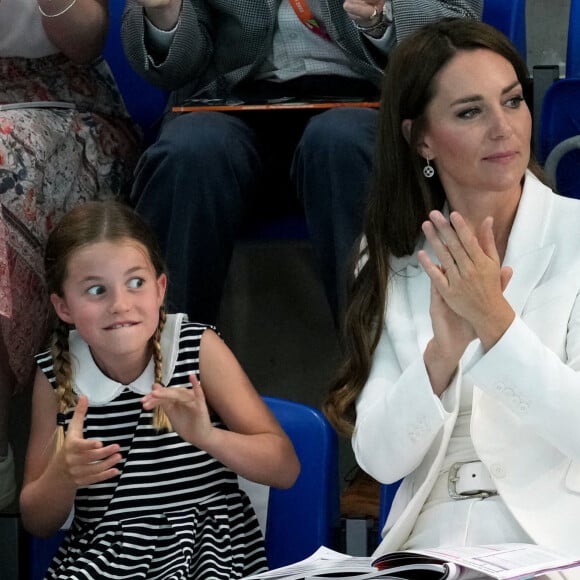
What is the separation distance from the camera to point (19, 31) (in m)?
2.44

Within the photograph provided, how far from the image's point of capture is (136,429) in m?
2.00

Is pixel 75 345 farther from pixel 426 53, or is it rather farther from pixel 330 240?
pixel 426 53

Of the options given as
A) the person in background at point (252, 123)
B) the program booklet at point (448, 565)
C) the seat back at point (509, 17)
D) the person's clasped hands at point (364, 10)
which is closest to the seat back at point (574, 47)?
the seat back at point (509, 17)

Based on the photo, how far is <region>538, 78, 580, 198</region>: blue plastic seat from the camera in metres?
2.14

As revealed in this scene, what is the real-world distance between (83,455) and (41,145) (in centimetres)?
78

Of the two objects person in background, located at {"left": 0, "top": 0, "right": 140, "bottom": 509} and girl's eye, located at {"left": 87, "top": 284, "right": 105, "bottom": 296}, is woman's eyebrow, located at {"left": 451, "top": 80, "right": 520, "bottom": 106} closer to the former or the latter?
girl's eye, located at {"left": 87, "top": 284, "right": 105, "bottom": 296}

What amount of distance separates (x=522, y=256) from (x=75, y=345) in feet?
2.50

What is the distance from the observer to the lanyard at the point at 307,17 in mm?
2494

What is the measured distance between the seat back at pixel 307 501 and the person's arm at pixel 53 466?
Answer: 0.92 feet

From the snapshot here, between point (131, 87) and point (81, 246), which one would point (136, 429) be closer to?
point (81, 246)

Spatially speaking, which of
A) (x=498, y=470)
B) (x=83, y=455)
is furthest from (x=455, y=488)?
(x=83, y=455)

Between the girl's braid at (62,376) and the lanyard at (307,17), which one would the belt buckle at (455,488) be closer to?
the girl's braid at (62,376)

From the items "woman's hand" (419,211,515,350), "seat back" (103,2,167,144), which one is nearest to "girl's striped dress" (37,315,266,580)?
"woman's hand" (419,211,515,350)

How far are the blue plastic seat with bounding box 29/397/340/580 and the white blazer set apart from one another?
0.19 m
